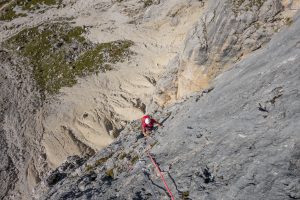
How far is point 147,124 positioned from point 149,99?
39.7 feet

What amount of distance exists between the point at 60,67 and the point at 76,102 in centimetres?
730

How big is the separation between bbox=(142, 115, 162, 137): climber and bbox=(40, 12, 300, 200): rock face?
1.79 ft

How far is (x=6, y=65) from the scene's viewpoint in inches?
1726

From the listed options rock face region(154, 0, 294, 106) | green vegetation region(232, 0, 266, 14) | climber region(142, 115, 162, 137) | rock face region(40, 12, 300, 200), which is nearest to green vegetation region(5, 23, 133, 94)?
rock face region(154, 0, 294, 106)

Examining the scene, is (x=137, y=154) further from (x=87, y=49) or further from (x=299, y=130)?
(x=87, y=49)

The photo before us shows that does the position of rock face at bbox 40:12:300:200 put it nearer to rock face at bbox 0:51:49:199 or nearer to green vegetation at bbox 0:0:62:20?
rock face at bbox 0:51:49:199

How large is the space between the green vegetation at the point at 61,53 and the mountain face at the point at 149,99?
0.59ft

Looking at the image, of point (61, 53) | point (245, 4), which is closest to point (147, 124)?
point (245, 4)

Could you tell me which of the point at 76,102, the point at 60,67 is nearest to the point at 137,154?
the point at 76,102

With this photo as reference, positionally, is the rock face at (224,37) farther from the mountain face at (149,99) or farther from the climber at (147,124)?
the climber at (147,124)

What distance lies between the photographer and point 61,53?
1708 inches

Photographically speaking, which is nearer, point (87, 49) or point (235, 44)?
point (235, 44)

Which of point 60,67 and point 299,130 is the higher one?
point 299,130

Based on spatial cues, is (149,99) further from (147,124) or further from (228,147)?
(228,147)
